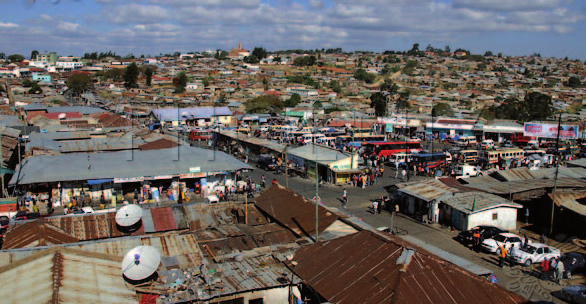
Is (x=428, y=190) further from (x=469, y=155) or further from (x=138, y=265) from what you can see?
(x=469, y=155)

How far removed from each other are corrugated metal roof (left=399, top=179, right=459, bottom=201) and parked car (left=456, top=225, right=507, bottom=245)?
2.13m

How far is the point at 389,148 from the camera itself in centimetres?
3061

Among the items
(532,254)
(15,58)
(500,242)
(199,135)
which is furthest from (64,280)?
(15,58)

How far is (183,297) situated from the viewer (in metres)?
8.61

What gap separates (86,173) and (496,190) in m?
15.5

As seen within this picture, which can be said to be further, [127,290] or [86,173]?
[86,173]

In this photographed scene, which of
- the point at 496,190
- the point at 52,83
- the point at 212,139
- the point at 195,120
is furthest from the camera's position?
the point at 52,83

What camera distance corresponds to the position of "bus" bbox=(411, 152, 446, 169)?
1043 inches

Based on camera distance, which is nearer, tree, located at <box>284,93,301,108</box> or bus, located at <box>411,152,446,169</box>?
bus, located at <box>411,152,446,169</box>

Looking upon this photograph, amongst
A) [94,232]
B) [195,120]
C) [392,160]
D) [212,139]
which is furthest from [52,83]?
[94,232]

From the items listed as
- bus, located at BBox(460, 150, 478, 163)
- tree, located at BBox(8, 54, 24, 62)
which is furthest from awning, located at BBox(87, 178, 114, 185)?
tree, located at BBox(8, 54, 24, 62)

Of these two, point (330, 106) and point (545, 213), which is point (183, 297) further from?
point (330, 106)

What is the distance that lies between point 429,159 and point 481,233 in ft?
41.9

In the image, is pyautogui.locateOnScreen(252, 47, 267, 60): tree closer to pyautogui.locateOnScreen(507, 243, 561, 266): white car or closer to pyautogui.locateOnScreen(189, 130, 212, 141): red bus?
pyautogui.locateOnScreen(189, 130, 212, 141): red bus
